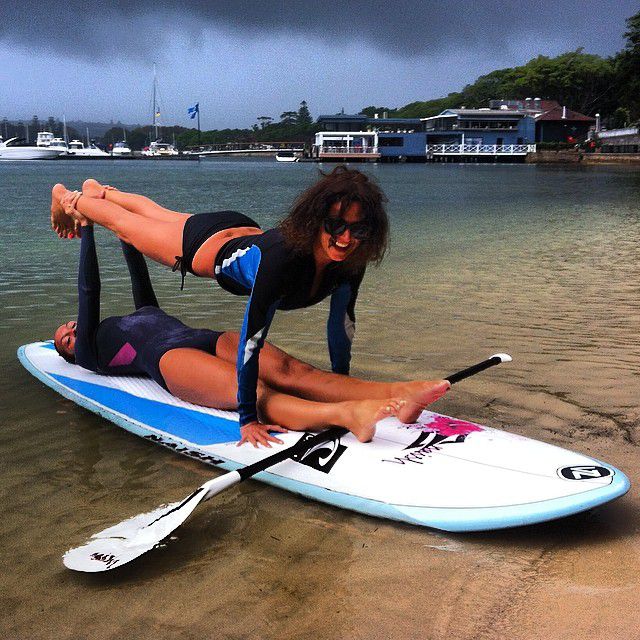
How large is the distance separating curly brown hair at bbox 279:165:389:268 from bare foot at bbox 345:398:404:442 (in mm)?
830

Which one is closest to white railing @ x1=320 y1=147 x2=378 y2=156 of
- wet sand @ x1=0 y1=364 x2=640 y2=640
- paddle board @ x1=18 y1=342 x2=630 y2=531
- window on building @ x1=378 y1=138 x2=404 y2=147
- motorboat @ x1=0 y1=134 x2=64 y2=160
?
window on building @ x1=378 y1=138 x2=404 y2=147

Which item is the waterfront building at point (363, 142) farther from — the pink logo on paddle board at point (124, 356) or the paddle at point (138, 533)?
the paddle at point (138, 533)

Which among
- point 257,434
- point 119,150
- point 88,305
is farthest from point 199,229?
point 119,150

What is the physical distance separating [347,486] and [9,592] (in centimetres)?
163

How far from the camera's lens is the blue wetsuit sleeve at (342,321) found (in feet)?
15.1

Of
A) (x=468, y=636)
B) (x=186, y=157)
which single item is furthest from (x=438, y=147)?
(x=468, y=636)

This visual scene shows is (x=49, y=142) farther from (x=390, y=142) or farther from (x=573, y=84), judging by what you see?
(x=573, y=84)

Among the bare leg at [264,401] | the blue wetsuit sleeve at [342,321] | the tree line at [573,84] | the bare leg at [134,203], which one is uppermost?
the tree line at [573,84]

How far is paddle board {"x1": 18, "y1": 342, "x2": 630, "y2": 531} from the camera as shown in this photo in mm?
3445

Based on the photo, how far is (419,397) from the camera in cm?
394

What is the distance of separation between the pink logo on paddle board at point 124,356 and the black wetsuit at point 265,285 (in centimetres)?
98

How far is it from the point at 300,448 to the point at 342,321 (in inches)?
40.4

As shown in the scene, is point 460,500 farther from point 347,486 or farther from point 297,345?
point 297,345

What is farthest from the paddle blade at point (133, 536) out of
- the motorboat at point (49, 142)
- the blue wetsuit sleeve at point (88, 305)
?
the motorboat at point (49, 142)
